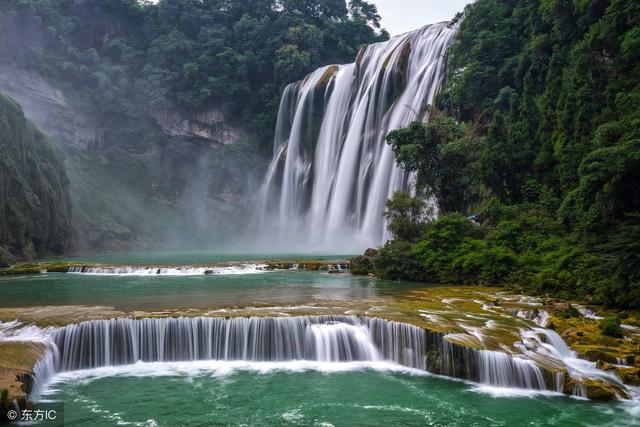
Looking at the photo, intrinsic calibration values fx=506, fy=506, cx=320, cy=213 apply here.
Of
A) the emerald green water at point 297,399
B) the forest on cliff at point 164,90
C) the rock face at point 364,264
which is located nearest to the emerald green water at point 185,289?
the rock face at point 364,264

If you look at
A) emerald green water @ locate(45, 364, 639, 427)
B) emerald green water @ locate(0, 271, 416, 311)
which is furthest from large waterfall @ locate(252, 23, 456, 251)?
emerald green water @ locate(45, 364, 639, 427)

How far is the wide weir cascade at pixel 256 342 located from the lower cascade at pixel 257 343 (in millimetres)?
18

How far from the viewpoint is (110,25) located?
68.2 metres

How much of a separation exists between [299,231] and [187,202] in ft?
64.0

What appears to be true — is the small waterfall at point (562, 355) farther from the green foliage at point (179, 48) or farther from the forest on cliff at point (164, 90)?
the green foliage at point (179, 48)

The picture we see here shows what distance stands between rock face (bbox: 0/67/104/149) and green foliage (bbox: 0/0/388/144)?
1752mm

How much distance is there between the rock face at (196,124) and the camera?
6456 cm

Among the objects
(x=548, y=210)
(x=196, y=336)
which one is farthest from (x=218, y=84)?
(x=196, y=336)

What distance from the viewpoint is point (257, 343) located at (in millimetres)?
11938

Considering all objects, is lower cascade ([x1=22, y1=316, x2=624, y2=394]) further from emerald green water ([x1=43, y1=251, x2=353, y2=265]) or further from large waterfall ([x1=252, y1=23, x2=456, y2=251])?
large waterfall ([x1=252, y1=23, x2=456, y2=251])

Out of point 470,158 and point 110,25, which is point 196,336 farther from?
point 110,25

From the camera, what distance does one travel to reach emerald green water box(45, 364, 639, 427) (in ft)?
27.8

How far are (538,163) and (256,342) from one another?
17481 mm

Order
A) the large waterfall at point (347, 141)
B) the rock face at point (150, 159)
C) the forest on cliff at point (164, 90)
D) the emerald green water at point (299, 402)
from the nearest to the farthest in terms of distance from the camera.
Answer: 1. the emerald green water at point (299, 402)
2. the large waterfall at point (347, 141)
3. the rock face at point (150, 159)
4. the forest on cliff at point (164, 90)
